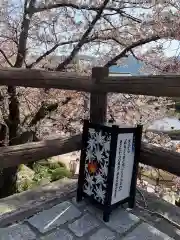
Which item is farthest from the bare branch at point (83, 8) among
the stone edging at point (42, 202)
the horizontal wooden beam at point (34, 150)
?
the stone edging at point (42, 202)

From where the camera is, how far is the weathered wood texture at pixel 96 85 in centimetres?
154

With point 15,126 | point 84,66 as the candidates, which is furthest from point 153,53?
point 15,126

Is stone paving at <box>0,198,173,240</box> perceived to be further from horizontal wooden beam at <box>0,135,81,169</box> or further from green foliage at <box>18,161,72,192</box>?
green foliage at <box>18,161,72,192</box>

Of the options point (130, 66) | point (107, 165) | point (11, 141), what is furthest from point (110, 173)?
point (130, 66)

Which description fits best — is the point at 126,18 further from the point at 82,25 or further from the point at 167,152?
the point at 167,152

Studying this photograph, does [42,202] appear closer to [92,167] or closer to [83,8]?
[92,167]

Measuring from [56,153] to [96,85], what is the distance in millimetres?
584

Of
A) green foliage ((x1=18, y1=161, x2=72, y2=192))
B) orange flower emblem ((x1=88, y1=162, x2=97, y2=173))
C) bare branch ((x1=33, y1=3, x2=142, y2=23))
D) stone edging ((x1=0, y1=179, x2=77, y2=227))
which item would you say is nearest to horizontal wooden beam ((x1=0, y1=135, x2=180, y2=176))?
orange flower emblem ((x1=88, y1=162, x2=97, y2=173))

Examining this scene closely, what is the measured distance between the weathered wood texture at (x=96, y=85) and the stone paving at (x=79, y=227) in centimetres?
90

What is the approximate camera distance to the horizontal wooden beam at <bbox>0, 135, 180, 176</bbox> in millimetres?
1704

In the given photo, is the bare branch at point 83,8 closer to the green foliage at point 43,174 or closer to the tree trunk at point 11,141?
the tree trunk at point 11,141

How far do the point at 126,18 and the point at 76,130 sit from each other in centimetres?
219

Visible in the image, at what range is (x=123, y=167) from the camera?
1.88m

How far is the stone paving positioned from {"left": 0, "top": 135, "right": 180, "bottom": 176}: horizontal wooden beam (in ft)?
1.35
